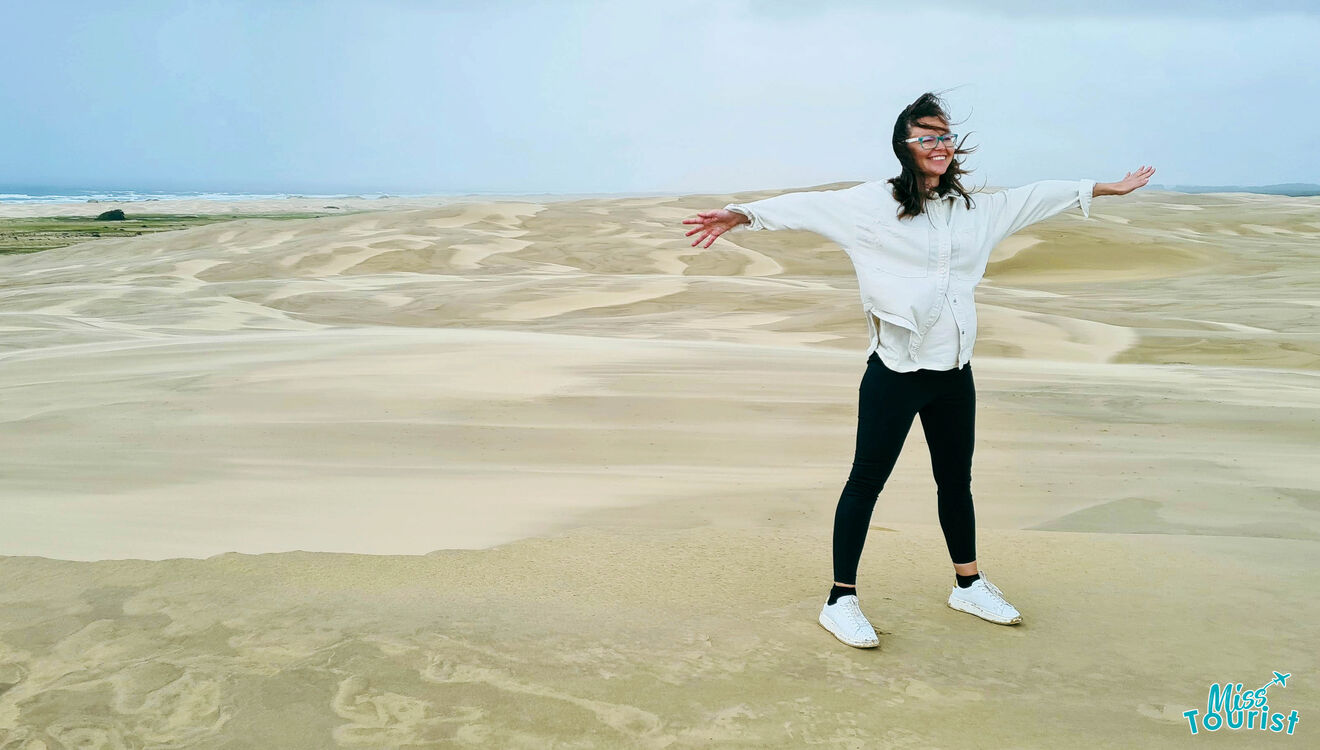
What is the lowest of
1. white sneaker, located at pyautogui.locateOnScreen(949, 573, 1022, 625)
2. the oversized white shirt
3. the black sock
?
white sneaker, located at pyautogui.locateOnScreen(949, 573, 1022, 625)

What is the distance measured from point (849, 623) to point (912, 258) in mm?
Result: 1182

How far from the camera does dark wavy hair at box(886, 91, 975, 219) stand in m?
3.36

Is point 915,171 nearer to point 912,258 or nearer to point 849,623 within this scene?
point 912,258

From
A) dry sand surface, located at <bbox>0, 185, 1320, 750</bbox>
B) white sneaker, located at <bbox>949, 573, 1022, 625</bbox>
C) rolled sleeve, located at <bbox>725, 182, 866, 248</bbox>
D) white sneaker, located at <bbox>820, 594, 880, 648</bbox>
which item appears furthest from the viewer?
white sneaker, located at <bbox>949, 573, 1022, 625</bbox>

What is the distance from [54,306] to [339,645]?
15801 millimetres

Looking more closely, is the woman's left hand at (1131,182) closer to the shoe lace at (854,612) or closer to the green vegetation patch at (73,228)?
the shoe lace at (854,612)

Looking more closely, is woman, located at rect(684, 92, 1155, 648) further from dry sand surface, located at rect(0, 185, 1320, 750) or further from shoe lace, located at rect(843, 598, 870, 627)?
dry sand surface, located at rect(0, 185, 1320, 750)

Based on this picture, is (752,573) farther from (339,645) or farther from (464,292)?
(464,292)

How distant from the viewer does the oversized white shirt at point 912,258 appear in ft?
10.9

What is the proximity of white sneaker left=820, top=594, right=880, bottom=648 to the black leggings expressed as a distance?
0.09m

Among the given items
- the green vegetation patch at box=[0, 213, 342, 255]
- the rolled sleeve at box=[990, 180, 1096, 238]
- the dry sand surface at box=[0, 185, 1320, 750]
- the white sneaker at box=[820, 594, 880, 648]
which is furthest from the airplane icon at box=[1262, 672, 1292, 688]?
the green vegetation patch at box=[0, 213, 342, 255]

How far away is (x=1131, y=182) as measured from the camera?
369cm

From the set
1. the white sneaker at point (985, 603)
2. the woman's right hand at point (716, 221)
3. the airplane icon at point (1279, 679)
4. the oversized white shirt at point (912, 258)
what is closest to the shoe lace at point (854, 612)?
the white sneaker at point (985, 603)

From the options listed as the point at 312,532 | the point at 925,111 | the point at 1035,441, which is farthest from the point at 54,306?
the point at 925,111
